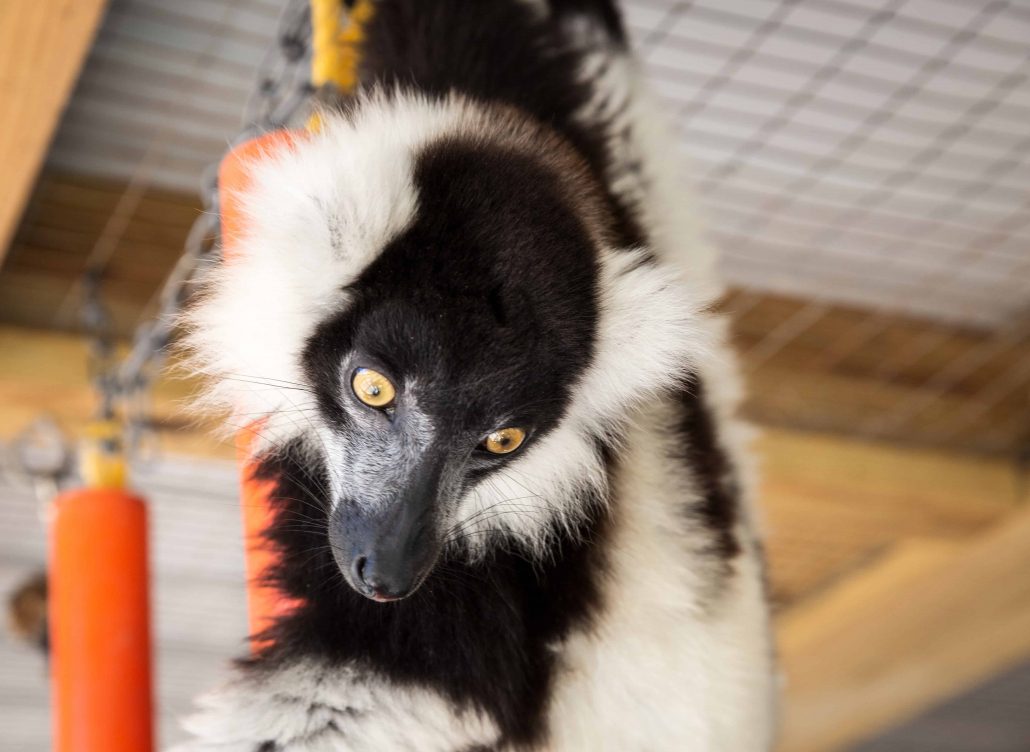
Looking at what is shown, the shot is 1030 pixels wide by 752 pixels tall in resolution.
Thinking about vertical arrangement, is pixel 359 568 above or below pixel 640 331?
below

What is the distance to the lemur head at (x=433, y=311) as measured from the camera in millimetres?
1375

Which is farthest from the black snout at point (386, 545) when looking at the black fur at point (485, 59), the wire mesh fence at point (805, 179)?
the wire mesh fence at point (805, 179)

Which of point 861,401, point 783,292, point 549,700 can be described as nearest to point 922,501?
point 861,401

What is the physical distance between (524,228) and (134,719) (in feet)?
2.79

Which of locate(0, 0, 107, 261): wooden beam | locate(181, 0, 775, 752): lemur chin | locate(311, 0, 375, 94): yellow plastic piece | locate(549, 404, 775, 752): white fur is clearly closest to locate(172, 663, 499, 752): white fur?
locate(181, 0, 775, 752): lemur chin

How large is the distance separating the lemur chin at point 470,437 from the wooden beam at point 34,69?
22.1 inches

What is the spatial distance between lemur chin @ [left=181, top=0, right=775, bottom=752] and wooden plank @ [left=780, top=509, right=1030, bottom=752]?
8.16ft

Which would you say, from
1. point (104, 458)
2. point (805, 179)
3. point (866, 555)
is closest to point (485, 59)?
point (104, 458)

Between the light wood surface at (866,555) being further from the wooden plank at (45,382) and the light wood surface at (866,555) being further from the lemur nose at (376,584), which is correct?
the lemur nose at (376,584)

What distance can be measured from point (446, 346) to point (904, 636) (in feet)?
11.5

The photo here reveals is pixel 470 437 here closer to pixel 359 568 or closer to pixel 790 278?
pixel 359 568

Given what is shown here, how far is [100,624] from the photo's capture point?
1.77 m

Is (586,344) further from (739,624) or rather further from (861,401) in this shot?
(861,401)

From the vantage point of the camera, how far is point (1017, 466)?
3871 millimetres
